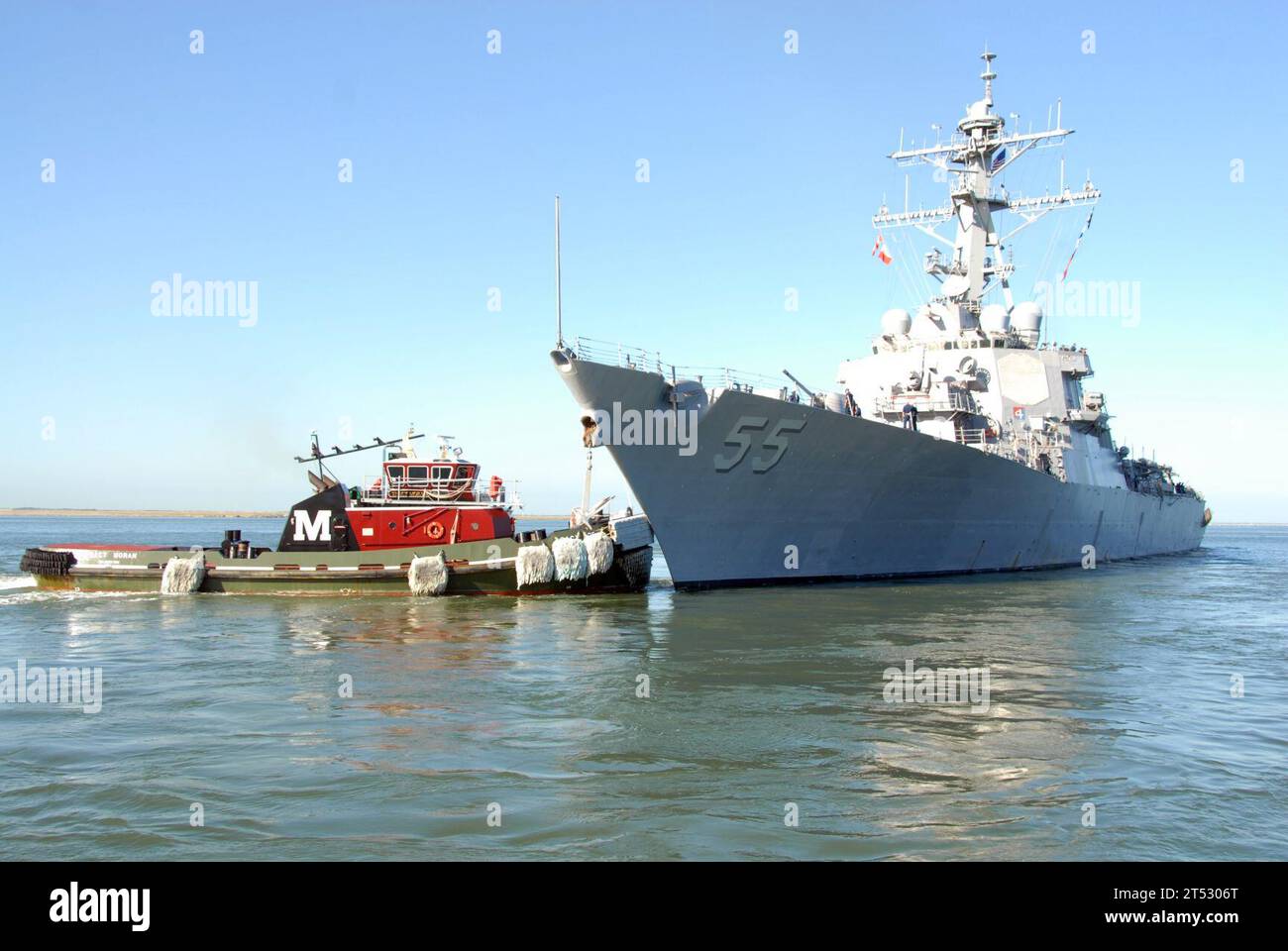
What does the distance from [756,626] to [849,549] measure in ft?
25.1

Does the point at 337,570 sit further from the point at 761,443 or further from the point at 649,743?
the point at 649,743

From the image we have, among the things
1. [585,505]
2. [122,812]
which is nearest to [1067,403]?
[585,505]

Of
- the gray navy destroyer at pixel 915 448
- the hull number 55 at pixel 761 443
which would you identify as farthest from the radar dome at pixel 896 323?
the hull number 55 at pixel 761 443

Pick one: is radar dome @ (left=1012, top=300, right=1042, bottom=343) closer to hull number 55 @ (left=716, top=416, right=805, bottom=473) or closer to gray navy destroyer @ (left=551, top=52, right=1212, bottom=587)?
gray navy destroyer @ (left=551, top=52, right=1212, bottom=587)

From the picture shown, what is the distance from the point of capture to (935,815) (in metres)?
7.23

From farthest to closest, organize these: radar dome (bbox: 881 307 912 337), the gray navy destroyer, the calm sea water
→ radar dome (bbox: 881 307 912 337)
the gray navy destroyer
the calm sea water

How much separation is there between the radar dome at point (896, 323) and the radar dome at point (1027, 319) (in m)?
4.27

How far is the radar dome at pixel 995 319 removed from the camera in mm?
32188

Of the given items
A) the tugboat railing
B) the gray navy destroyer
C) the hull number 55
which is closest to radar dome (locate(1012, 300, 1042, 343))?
the gray navy destroyer

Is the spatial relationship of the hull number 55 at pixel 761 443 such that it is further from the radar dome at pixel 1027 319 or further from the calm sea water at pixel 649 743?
the radar dome at pixel 1027 319

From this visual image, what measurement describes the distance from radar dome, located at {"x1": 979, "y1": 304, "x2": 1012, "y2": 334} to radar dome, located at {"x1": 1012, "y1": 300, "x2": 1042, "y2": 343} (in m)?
0.95

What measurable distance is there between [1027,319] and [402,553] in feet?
77.8

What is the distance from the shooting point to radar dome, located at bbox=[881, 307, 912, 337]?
3203 cm
